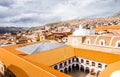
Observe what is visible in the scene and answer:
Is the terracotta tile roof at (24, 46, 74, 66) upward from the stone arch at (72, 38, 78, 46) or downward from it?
downward

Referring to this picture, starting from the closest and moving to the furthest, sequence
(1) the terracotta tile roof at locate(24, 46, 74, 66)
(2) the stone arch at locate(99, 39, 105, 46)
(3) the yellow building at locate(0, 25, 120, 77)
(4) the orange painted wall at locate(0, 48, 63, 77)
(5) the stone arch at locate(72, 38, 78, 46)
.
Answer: (4) the orange painted wall at locate(0, 48, 63, 77) → (3) the yellow building at locate(0, 25, 120, 77) → (1) the terracotta tile roof at locate(24, 46, 74, 66) → (2) the stone arch at locate(99, 39, 105, 46) → (5) the stone arch at locate(72, 38, 78, 46)

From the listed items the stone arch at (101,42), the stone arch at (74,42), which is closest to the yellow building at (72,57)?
the stone arch at (101,42)

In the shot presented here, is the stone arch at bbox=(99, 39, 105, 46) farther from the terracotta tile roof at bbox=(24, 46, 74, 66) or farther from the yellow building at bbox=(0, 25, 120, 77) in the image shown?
the terracotta tile roof at bbox=(24, 46, 74, 66)

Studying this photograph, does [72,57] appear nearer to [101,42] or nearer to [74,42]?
[74,42]

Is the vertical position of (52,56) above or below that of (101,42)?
below

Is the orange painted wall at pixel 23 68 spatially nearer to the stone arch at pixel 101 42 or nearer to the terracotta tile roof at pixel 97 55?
the terracotta tile roof at pixel 97 55

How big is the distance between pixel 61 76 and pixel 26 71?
7342 mm

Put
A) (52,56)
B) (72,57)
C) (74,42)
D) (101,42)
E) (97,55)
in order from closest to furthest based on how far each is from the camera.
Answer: (52,56)
(97,55)
(72,57)
(101,42)
(74,42)

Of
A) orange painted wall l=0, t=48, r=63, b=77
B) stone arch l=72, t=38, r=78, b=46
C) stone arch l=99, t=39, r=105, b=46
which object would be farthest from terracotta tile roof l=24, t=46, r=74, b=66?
stone arch l=99, t=39, r=105, b=46

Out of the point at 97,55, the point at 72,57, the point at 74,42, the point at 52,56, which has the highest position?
the point at 74,42

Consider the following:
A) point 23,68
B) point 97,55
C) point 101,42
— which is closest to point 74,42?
point 101,42

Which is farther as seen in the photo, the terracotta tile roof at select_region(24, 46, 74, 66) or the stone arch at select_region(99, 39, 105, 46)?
the stone arch at select_region(99, 39, 105, 46)

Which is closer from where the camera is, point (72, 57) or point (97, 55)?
point (97, 55)

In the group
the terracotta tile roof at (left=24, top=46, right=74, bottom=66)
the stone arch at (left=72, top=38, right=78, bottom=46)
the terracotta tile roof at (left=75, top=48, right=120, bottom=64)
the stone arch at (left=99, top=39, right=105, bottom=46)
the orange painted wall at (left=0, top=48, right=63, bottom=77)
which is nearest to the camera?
the orange painted wall at (left=0, top=48, right=63, bottom=77)
